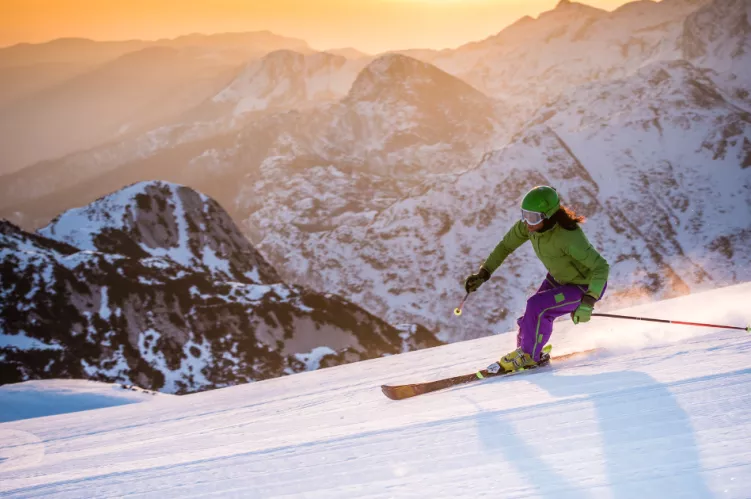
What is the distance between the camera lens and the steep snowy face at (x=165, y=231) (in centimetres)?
8069

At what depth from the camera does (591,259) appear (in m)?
6.81

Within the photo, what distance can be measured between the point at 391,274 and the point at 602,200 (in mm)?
82927

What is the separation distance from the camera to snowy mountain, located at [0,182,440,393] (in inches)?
1890

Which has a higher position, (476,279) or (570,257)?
(570,257)

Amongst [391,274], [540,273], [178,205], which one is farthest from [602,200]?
[178,205]

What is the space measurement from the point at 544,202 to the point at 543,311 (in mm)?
1457

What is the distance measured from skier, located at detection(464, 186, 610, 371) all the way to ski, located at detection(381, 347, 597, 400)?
0.11 meters

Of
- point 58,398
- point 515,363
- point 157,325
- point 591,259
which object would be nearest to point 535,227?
point 591,259

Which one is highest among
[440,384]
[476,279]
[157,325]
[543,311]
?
[476,279]

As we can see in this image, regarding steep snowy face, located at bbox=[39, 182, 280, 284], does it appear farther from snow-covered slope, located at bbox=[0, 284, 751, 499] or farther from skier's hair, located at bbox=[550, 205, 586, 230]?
skier's hair, located at bbox=[550, 205, 586, 230]

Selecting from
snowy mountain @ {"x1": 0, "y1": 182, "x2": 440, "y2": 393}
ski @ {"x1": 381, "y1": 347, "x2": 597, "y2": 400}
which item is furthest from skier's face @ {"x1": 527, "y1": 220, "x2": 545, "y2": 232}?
snowy mountain @ {"x1": 0, "y1": 182, "x2": 440, "y2": 393}

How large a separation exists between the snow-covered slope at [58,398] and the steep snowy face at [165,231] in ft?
220

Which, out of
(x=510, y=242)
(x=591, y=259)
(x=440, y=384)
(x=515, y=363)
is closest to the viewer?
(x=440, y=384)

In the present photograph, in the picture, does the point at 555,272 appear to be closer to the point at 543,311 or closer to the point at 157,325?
the point at 543,311
